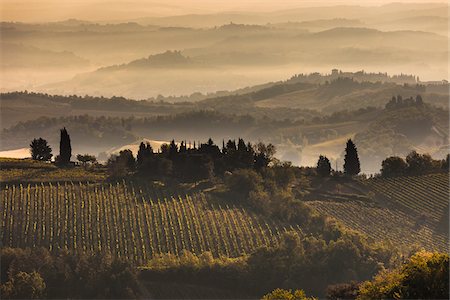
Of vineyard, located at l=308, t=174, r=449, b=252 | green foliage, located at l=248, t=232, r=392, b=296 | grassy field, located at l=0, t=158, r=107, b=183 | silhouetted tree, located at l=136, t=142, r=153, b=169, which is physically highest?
silhouetted tree, located at l=136, t=142, r=153, b=169

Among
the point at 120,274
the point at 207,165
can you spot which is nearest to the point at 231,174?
the point at 207,165

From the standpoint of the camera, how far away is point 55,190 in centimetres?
17762

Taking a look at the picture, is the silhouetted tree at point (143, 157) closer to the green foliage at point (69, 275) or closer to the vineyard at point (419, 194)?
the vineyard at point (419, 194)

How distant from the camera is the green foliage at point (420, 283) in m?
91.0

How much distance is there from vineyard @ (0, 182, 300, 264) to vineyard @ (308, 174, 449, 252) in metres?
14.3

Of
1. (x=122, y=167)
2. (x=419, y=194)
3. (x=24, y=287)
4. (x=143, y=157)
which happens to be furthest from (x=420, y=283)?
(x=143, y=157)

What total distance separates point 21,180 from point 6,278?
118 feet

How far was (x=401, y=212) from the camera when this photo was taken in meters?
186

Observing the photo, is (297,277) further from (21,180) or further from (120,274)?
(21,180)

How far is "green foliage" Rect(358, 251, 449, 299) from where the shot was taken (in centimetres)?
9100

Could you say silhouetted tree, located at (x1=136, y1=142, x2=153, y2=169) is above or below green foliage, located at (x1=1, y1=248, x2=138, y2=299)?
above

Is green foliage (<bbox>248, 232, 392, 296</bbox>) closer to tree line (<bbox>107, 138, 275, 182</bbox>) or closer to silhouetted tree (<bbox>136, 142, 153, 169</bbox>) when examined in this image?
tree line (<bbox>107, 138, 275, 182</bbox>)

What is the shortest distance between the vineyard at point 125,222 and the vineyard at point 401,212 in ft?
46.8

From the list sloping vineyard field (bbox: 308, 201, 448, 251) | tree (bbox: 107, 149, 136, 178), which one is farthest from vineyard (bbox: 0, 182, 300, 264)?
sloping vineyard field (bbox: 308, 201, 448, 251)
